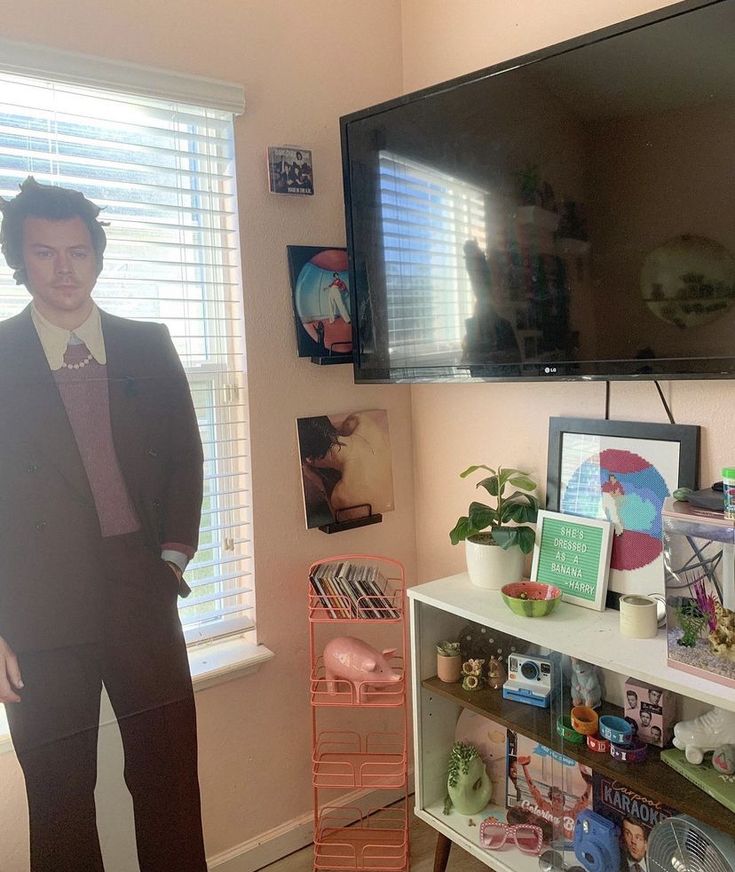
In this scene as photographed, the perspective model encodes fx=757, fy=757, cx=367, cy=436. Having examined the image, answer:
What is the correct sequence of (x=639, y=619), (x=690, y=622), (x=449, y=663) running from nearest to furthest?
(x=690, y=622)
(x=639, y=619)
(x=449, y=663)

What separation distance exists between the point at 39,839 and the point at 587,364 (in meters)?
1.52

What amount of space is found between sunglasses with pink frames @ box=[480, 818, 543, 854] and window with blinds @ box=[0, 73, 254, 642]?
2.48ft

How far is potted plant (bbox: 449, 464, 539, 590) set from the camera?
1.78 metres

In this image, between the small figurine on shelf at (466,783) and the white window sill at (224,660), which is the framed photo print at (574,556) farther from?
the white window sill at (224,660)

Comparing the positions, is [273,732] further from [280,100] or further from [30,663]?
[280,100]

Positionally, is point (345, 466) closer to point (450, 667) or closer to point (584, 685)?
point (450, 667)

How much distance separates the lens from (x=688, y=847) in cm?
144

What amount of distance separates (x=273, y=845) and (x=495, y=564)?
99cm

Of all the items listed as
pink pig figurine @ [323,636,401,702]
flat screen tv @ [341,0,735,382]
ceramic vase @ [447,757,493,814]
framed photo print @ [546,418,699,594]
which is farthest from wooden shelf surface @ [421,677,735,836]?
flat screen tv @ [341,0,735,382]

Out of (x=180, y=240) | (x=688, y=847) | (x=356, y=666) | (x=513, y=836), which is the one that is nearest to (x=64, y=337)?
(x=180, y=240)

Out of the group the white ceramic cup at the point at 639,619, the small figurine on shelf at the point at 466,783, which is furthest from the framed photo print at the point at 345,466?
the white ceramic cup at the point at 639,619

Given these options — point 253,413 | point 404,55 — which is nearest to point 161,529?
point 253,413

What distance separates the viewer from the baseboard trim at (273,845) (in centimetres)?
194

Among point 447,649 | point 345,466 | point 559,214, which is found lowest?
point 447,649
